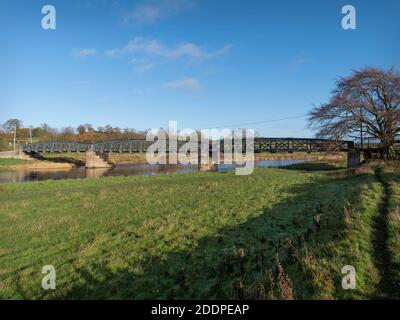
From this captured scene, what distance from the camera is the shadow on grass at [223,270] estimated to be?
260 inches

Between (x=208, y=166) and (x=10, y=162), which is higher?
(x=10, y=162)

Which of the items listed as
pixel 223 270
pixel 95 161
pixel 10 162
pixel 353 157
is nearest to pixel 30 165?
pixel 10 162

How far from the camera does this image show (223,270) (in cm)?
770

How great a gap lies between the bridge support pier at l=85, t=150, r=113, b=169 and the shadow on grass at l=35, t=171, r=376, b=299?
235 feet

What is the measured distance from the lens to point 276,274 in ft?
23.0

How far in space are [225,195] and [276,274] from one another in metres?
12.6

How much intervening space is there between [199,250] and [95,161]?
74.5m

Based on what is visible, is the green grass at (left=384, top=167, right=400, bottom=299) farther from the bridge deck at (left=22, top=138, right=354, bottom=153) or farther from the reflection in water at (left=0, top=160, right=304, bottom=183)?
the bridge deck at (left=22, top=138, right=354, bottom=153)

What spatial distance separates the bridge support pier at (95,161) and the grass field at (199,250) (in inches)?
2500

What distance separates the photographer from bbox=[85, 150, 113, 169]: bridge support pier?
78.0m

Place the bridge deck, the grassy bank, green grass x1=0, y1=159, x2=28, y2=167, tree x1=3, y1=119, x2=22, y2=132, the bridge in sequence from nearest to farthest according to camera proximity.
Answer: the bridge
the bridge deck
the grassy bank
green grass x1=0, y1=159, x2=28, y2=167
tree x1=3, y1=119, x2=22, y2=132

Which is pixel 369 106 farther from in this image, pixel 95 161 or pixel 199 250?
pixel 95 161

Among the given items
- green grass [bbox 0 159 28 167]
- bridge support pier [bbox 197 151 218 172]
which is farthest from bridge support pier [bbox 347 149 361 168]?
green grass [bbox 0 159 28 167]

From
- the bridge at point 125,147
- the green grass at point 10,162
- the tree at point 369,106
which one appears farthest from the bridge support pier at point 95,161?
the tree at point 369,106
